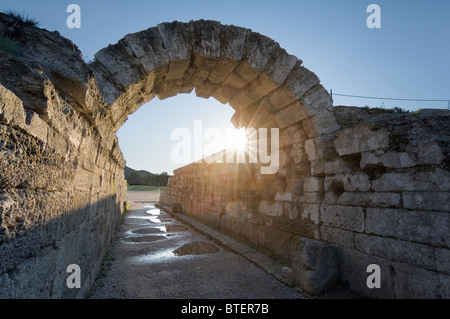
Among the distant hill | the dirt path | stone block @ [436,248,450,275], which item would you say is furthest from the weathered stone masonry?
the distant hill

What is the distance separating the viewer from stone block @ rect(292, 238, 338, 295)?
295 centimetres

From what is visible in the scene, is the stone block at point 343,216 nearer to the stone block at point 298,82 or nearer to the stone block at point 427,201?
the stone block at point 427,201

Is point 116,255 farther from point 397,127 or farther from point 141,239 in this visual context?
point 397,127

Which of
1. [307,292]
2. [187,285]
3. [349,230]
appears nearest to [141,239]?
[187,285]

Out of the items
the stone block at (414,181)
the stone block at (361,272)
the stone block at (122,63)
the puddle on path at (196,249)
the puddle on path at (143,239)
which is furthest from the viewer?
the puddle on path at (143,239)

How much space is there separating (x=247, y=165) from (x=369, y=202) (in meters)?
3.06

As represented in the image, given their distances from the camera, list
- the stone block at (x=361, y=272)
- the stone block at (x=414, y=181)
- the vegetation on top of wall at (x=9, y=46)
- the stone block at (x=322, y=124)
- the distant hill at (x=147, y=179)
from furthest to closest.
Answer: the distant hill at (x=147, y=179) < the stone block at (x=322, y=124) < the stone block at (x=361, y=272) < the stone block at (x=414, y=181) < the vegetation on top of wall at (x=9, y=46)

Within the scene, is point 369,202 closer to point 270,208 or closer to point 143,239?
point 270,208

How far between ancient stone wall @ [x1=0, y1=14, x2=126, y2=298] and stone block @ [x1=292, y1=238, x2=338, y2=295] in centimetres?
244

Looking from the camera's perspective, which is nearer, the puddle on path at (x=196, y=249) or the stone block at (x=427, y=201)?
the stone block at (x=427, y=201)

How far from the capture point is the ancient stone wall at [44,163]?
113 centimetres

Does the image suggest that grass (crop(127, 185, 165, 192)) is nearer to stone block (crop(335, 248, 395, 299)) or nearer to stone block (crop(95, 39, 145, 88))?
stone block (crop(95, 39, 145, 88))

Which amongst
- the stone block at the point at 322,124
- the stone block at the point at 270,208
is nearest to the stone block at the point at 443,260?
the stone block at the point at 322,124

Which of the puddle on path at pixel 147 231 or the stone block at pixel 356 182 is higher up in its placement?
the stone block at pixel 356 182
